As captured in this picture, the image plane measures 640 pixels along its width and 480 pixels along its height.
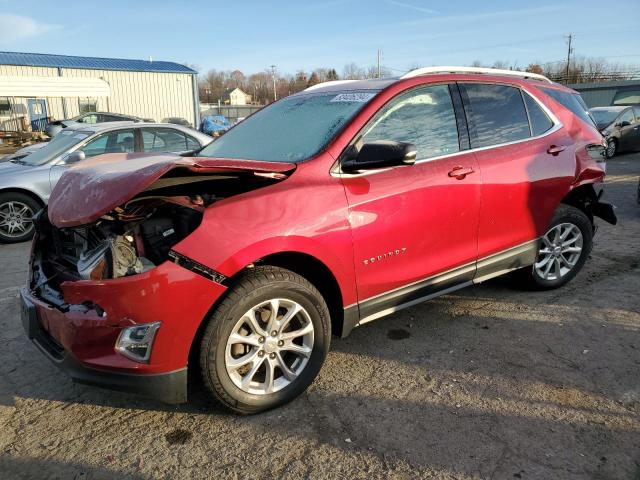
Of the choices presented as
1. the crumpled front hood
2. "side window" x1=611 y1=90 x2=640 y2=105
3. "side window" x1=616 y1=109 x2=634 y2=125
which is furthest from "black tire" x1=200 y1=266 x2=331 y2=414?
"side window" x1=611 y1=90 x2=640 y2=105

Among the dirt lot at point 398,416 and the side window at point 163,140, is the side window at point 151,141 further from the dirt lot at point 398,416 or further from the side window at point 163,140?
the dirt lot at point 398,416

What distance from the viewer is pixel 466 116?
3.58 meters

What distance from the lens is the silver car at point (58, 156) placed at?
21.5 ft

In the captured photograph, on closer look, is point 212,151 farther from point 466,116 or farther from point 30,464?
point 30,464

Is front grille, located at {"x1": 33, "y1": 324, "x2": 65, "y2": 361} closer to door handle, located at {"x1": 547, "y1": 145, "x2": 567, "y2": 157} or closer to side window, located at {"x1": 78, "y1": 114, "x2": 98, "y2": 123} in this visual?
door handle, located at {"x1": 547, "y1": 145, "x2": 567, "y2": 157}

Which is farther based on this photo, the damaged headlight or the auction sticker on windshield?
the auction sticker on windshield

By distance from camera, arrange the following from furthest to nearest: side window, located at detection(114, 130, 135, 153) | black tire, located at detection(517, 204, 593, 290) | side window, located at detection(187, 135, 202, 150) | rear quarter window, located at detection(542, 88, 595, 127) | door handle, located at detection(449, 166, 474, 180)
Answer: side window, located at detection(187, 135, 202, 150) → side window, located at detection(114, 130, 135, 153) → rear quarter window, located at detection(542, 88, 595, 127) → black tire, located at detection(517, 204, 593, 290) → door handle, located at detection(449, 166, 474, 180)

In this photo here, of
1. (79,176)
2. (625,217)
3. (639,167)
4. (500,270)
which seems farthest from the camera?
(639,167)

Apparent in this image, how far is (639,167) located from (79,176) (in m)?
14.0

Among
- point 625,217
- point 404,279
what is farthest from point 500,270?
point 625,217

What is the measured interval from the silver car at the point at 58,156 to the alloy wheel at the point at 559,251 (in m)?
5.35

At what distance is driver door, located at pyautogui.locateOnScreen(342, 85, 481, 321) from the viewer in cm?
296

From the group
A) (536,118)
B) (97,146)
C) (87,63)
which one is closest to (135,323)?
(536,118)

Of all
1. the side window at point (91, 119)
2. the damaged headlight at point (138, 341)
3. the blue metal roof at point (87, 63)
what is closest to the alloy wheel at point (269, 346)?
the damaged headlight at point (138, 341)
